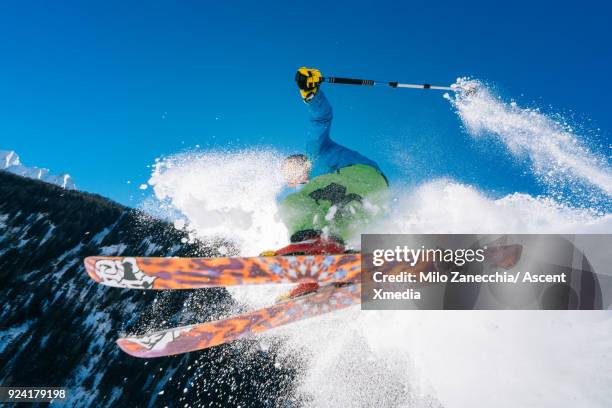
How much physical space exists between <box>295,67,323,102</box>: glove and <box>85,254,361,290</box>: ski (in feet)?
6.98

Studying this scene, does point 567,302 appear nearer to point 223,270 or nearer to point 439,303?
point 439,303

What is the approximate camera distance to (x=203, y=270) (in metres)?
3.95

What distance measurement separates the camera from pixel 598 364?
428 cm

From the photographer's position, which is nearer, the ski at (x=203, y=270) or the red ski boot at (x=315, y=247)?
the ski at (x=203, y=270)

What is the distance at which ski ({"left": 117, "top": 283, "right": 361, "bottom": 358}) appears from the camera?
4.50 meters

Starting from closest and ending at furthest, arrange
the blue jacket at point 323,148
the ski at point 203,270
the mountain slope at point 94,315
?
the ski at point 203,270
the blue jacket at point 323,148
the mountain slope at point 94,315

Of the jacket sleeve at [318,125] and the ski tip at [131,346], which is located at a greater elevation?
the jacket sleeve at [318,125]

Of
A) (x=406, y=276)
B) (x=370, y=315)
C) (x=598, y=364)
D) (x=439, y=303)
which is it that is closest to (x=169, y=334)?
(x=406, y=276)

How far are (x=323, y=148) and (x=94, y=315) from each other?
48.0 ft

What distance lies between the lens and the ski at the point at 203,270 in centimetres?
395

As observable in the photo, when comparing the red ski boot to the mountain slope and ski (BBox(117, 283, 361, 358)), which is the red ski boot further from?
the mountain slope

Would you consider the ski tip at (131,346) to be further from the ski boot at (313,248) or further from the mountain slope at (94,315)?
the mountain slope at (94,315)

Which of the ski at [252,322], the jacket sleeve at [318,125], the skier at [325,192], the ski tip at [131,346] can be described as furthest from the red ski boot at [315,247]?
the ski tip at [131,346]

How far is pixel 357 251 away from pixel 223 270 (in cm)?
181
